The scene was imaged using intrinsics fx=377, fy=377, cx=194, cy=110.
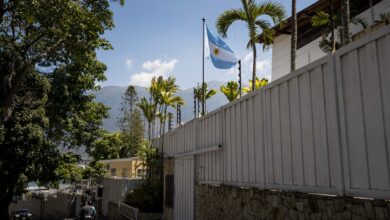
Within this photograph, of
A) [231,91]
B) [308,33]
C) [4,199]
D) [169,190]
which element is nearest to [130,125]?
[231,91]

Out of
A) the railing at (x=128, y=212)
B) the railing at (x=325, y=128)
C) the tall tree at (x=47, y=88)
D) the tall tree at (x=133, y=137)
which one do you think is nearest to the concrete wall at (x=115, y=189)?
the railing at (x=128, y=212)

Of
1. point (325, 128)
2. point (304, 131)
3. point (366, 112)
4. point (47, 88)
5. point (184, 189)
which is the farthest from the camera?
point (47, 88)

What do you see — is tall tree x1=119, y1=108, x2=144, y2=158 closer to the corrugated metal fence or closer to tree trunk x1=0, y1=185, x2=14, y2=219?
tree trunk x1=0, y1=185, x2=14, y2=219

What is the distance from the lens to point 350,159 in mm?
5238

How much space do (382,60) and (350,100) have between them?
75 cm

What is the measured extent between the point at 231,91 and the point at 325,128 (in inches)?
940

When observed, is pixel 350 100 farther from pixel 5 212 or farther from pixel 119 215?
pixel 5 212

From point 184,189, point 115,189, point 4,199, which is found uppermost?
point 184,189

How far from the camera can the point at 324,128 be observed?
5.84 m

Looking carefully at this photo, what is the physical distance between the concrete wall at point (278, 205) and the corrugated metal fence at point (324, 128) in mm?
148

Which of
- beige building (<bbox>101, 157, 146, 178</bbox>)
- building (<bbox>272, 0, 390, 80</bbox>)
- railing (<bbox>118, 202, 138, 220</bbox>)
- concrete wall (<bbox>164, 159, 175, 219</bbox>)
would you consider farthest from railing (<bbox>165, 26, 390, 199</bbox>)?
beige building (<bbox>101, 157, 146, 178</bbox>)

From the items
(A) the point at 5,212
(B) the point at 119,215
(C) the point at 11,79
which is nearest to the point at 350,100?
(B) the point at 119,215

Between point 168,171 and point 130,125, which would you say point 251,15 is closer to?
point 168,171

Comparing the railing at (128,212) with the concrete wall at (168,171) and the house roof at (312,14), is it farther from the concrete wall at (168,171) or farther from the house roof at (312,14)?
the house roof at (312,14)
